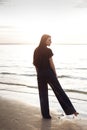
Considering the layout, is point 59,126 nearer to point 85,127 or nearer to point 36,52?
point 85,127

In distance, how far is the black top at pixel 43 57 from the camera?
570 cm

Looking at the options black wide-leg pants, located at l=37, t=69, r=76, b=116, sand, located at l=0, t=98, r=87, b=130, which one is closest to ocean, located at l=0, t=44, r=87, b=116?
sand, located at l=0, t=98, r=87, b=130

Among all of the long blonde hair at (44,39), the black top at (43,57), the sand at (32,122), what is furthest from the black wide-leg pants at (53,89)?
the long blonde hair at (44,39)

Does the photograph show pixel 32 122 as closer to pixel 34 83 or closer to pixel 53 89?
pixel 53 89

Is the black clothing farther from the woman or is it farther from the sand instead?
the sand

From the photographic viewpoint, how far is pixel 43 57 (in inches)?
226

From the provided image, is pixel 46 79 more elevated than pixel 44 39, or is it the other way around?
pixel 44 39

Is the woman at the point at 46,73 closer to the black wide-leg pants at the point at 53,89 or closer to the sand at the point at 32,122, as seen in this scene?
the black wide-leg pants at the point at 53,89

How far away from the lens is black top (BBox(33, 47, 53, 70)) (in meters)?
5.70

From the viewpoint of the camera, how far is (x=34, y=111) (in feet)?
22.7

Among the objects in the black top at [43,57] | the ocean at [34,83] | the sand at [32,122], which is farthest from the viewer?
the ocean at [34,83]

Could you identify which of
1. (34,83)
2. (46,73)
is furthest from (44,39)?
(34,83)

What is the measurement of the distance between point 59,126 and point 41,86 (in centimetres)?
83

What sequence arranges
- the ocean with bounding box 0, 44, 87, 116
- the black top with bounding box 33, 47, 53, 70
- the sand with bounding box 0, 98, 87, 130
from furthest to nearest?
the ocean with bounding box 0, 44, 87, 116 → the black top with bounding box 33, 47, 53, 70 → the sand with bounding box 0, 98, 87, 130
